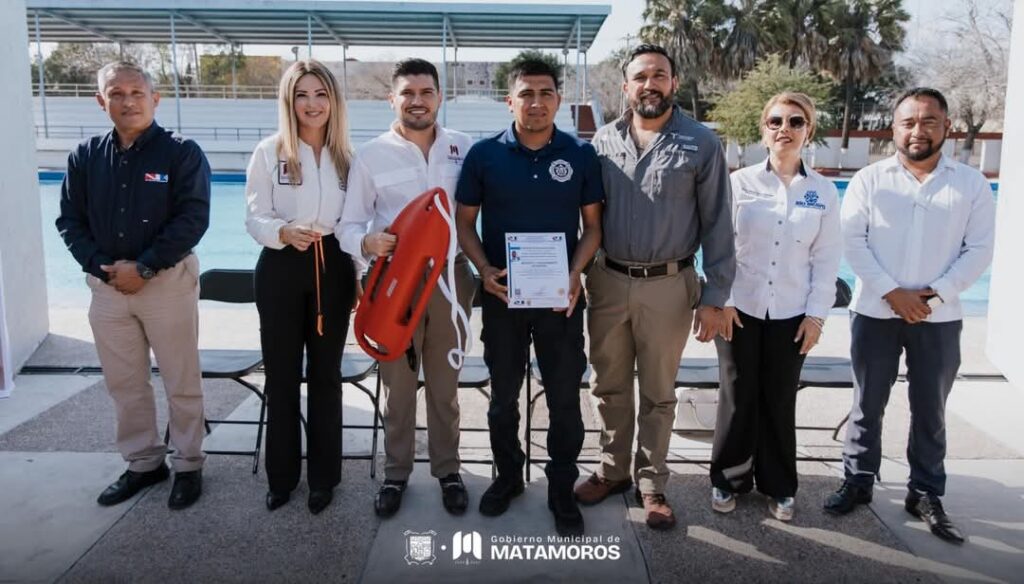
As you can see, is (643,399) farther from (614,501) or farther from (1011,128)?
(1011,128)

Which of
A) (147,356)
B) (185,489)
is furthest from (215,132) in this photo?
(185,489)

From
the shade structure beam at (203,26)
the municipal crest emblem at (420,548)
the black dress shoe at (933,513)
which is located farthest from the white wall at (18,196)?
the shade structure beam at (203,26)

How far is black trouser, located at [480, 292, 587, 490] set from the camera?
3.08 meters

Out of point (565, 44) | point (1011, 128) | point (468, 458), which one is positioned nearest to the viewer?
point (468, 458)

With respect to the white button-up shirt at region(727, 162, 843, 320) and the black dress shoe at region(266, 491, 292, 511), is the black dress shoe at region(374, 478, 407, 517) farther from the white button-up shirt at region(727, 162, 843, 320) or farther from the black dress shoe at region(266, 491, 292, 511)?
the white button-up shirt at region(727, 162, 843, 320)

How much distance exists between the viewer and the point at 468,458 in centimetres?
390

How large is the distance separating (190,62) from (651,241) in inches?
1620

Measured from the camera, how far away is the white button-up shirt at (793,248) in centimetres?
307

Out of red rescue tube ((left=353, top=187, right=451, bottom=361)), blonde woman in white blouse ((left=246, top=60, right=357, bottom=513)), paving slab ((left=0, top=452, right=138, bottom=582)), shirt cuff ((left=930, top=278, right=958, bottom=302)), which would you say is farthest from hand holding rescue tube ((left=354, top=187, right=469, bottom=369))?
shirt cuff ((left=930, top=278, right=958, bottom=302))

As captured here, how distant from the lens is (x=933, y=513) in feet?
10.2

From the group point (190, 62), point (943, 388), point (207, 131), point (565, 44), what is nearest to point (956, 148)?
point (565, 44)

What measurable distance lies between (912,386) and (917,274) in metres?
0.50

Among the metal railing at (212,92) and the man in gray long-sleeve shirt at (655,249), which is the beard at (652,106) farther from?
the metal railing at (212,92)

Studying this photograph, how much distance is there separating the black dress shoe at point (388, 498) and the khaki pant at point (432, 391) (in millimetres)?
32
